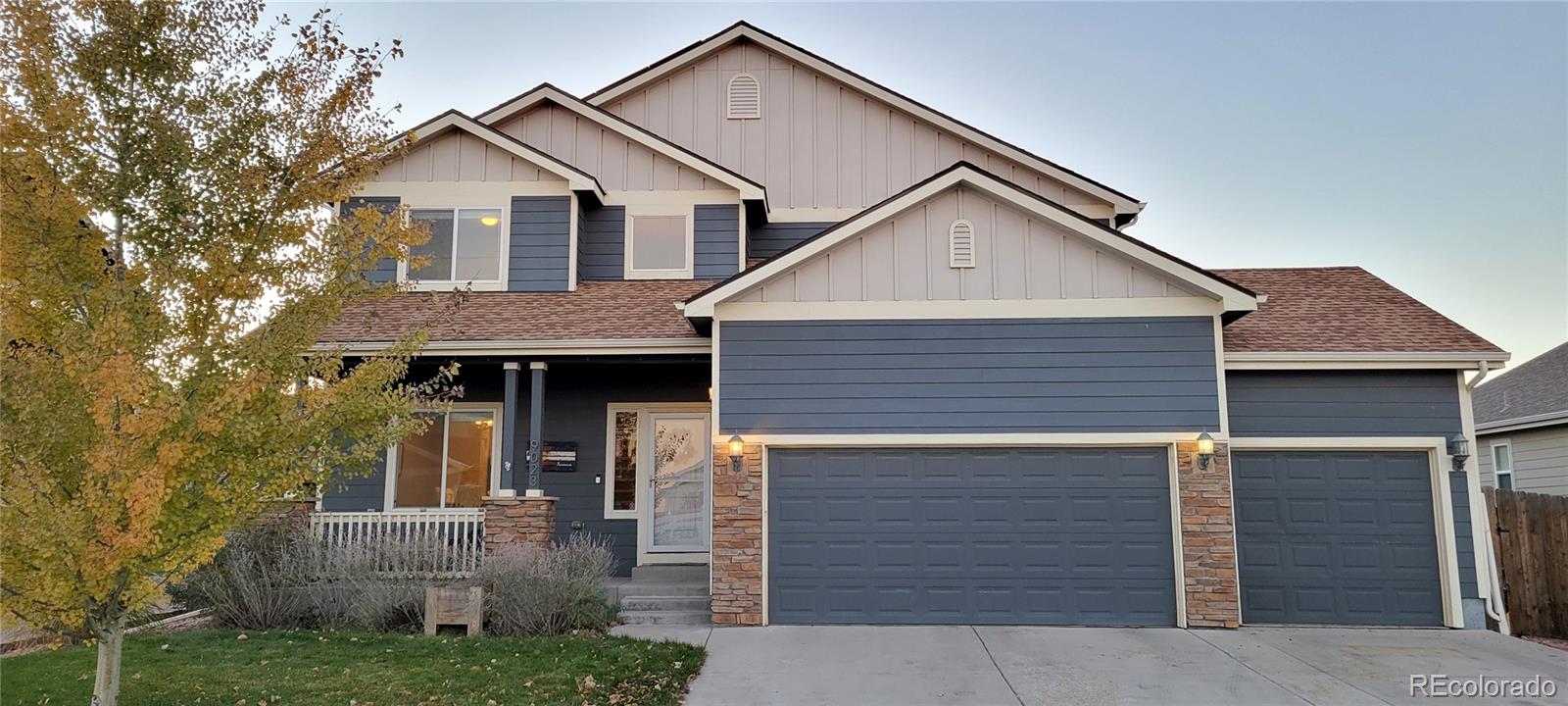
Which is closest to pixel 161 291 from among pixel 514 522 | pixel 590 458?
pixel 514 522

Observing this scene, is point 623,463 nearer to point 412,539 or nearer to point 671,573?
point 671,573

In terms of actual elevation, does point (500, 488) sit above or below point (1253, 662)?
above

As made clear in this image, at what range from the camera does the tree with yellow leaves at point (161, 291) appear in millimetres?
4789

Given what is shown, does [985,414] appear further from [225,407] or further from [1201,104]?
[1201,104]

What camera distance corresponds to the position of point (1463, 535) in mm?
9688

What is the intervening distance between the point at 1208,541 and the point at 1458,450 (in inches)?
122

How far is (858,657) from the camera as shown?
26.3 feet

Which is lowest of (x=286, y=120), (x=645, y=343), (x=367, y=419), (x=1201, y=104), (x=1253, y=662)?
→ (x=1253, y=662)

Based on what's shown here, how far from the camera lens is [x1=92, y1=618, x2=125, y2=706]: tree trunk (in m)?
5.43

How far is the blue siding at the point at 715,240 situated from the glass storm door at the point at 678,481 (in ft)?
6.93

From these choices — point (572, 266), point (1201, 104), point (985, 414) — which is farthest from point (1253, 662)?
point (1201, 104)

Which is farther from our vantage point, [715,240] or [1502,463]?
[1502,463]

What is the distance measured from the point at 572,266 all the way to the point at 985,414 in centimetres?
595

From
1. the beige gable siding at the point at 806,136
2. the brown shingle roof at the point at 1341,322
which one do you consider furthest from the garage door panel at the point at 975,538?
the beige gable siding at the point at 806,136
